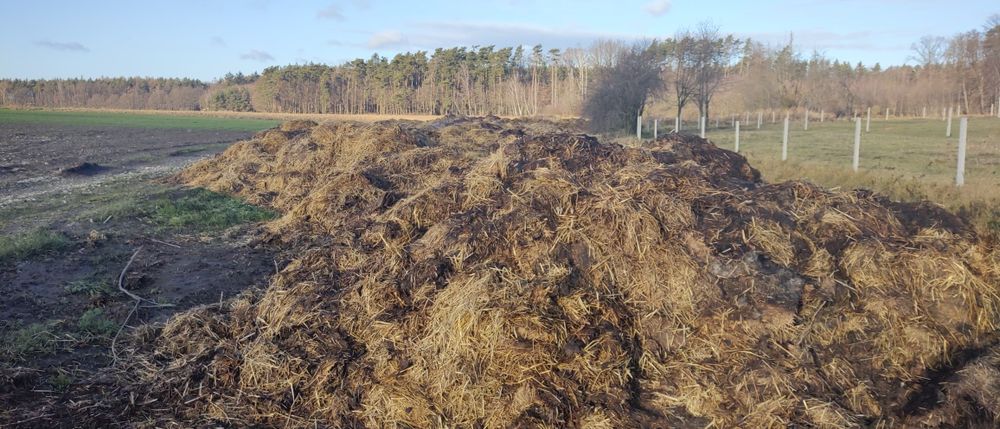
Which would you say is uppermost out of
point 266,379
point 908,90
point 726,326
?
point 908,90

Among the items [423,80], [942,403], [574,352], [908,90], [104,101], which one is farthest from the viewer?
[104,101]

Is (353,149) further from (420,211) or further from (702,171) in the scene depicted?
(702,171)

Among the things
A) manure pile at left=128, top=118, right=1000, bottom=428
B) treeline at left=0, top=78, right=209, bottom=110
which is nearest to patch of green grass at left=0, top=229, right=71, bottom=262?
manure pile at left=128, top=118, right=1000, bottom=428

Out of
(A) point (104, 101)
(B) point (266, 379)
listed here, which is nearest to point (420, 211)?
(B) point (266, 379)

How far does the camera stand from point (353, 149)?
1250 centimetres

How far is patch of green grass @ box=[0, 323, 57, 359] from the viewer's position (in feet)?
15.3

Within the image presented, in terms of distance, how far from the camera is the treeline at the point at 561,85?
38.9 m

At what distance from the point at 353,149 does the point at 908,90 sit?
57.7m

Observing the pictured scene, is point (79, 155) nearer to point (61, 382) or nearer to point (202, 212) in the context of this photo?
point (202, 212)

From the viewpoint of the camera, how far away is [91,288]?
636 cm

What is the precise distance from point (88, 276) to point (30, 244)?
1548mm

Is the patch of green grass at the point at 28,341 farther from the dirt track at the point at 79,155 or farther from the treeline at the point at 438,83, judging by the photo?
the treeline at the point at 438,83

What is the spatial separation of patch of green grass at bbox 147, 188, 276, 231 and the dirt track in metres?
3.95

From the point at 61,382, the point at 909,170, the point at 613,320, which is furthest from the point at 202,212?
the point at 909,170
